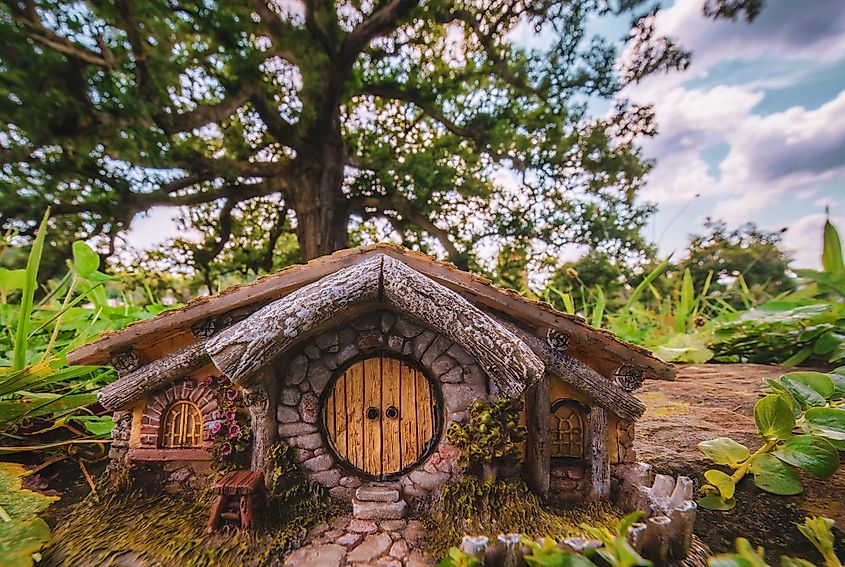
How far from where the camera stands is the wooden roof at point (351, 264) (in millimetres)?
2428

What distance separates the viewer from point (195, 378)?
106 inches

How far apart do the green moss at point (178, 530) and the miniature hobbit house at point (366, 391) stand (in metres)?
0.13

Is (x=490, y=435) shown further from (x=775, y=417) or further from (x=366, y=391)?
(x=775, y=417)

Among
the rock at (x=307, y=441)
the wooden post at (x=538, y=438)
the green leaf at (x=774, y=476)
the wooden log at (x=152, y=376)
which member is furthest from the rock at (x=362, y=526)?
the green leaf at (x=774, y=476)

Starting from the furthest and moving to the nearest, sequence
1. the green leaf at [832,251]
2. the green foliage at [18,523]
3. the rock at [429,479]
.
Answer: the green leaf at [832,251] < the rock at [429,479] < the green foliage at [18,523]

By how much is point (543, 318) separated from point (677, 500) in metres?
1.12

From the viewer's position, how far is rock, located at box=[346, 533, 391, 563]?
2.09 metres

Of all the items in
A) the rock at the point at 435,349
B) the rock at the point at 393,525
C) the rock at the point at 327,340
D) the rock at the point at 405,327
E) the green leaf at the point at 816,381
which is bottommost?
the rock at the point at 393,525

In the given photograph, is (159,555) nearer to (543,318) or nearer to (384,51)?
(543,318)

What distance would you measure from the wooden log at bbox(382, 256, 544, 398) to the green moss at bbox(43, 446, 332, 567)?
4.34 ft

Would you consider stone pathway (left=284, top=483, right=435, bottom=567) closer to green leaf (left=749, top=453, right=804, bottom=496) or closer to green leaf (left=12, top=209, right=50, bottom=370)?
green leaf (left=749, top=453, right=804, bottom=496)

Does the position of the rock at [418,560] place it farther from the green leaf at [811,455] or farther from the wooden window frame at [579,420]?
the green leaf at [811,455]

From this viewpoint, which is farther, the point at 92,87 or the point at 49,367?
the point at 92,87

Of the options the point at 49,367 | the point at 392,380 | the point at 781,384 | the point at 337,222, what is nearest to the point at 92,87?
the point at 337,222
